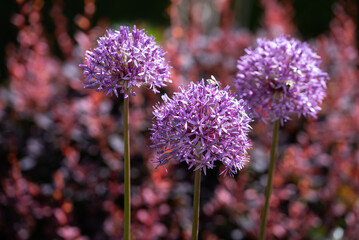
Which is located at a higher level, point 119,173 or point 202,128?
point 119,173

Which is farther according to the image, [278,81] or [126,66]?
[278,81]

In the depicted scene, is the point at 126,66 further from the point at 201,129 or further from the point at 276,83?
the point at 276,83

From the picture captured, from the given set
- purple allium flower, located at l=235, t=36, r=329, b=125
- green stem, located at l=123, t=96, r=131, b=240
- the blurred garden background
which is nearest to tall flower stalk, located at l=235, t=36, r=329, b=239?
purple allium flower, located at l=235, t=36, r=329, b=125

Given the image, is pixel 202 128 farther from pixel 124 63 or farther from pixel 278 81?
pixel 278 81

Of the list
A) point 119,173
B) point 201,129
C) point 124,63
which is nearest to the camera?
point 201,129

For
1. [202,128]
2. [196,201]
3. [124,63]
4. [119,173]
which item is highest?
[119,173]

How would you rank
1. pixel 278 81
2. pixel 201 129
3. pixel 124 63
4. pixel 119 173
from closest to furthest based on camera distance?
pixel 201 129 → pixel 124 63 → pixel 278 81 → pixel 119 173

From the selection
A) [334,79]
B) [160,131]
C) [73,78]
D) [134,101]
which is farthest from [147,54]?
[334,79]

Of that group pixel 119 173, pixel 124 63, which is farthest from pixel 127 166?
pixel 119 173
